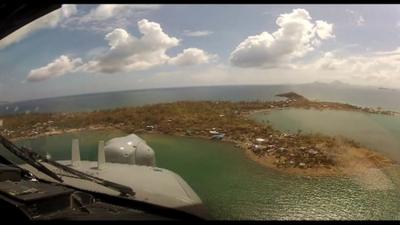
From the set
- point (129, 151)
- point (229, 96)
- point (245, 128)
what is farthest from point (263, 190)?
point (129, 151)

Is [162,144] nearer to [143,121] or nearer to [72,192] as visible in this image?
[143,121]

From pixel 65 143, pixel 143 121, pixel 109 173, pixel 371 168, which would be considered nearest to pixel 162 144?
pixel 143 121

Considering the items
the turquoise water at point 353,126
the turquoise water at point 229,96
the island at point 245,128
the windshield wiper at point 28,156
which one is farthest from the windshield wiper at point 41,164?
the turquoise water at point 353,126

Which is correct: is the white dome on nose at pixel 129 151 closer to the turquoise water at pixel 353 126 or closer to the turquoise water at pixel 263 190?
the turquoise water at pixel 263 190

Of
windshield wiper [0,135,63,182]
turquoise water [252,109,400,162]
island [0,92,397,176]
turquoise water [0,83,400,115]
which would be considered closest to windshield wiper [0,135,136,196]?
windshield wiper [0,135,63,182]

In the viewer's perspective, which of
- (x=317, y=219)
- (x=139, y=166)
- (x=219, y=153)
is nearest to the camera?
(x=317, y=219)
